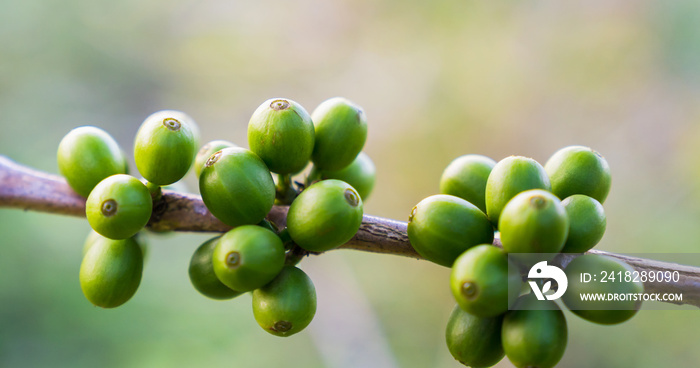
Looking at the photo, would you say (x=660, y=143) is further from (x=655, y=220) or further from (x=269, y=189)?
(x=269, y=189)

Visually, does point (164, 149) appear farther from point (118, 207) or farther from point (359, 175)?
point (359, 175)

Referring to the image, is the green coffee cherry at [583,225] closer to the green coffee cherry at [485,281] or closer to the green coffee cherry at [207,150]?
the green coffee cherry at [485,281]

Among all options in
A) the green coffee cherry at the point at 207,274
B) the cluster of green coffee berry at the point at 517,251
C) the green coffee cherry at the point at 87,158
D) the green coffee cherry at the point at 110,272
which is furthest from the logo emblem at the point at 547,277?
the green coffee cherry at the point at 87,158

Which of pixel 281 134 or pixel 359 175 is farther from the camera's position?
pixel 359 175

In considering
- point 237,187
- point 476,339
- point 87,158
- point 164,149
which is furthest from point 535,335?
point 87,158

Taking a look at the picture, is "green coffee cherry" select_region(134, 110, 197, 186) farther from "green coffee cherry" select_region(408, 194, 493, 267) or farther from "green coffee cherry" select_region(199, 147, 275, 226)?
"green coffee cherry" select_region(408, 194, 493, 267)
